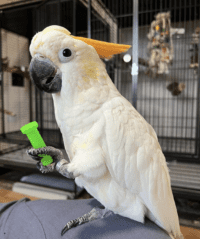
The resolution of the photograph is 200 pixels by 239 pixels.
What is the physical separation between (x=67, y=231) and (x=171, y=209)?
48cm

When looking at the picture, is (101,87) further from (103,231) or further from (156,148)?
(103,231)

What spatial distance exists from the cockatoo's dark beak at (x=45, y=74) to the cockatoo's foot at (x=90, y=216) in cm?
63

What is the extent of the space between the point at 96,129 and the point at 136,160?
197 mm

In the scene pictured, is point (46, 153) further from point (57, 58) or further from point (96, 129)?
point (57, 58)

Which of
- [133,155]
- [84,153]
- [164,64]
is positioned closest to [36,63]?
[84,153]

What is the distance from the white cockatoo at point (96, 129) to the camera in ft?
2.09

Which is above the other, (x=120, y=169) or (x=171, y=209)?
(x=120, y=169)

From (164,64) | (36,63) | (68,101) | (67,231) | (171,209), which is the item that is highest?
(164,64)

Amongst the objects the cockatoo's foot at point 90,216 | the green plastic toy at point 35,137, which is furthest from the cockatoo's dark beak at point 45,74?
the cockatoo's foot at point 90,216

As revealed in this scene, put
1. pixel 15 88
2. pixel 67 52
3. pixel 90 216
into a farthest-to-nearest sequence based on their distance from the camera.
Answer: pixel 15 88
pixel 90 216
pixel 67 52

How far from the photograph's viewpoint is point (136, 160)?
694mm

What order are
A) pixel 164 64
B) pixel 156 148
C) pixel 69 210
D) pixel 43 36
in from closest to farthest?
pixel 43 36, pixel 156 148, pixel 69 210, pixel 164 64

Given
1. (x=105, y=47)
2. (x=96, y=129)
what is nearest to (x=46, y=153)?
(x=96, y=129)

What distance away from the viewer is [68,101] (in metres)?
0.68
